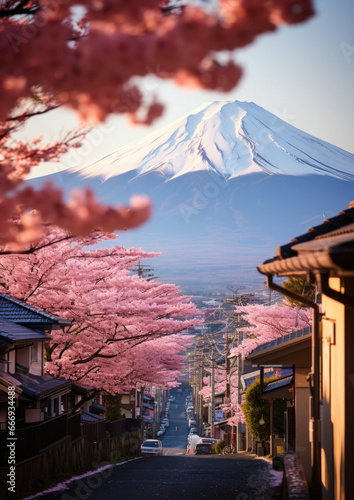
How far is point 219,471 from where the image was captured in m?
17.5

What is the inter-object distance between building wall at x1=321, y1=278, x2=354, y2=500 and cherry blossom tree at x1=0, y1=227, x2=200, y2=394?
42.6 feet

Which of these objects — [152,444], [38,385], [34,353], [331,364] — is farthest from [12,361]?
[152,444]

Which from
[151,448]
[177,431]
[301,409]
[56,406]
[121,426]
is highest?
[301,409]

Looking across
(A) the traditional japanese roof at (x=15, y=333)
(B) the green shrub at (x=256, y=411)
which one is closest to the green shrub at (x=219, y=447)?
(B) the green shrub at (x=256, y=411)

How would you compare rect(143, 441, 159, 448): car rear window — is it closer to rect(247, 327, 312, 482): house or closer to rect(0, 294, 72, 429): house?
rect(0, 294, 72, 429): house

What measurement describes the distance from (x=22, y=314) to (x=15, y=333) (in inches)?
111

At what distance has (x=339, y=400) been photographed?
680 cm

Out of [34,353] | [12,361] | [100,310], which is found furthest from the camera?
[100,310]

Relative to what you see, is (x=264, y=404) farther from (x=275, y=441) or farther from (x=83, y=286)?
(x=83, y=286)

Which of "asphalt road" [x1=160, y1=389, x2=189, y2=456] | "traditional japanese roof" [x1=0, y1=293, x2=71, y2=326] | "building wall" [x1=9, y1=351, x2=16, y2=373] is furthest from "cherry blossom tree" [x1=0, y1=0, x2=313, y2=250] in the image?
"asphalt road" [x1=160, y1=389, x2=189, y2=456]

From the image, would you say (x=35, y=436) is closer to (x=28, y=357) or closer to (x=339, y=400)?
(x=28, y=357)

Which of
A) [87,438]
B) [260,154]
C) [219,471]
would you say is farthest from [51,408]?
[260,154]

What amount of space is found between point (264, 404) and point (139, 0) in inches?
1088

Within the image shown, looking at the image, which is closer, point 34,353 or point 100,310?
point 34,353
